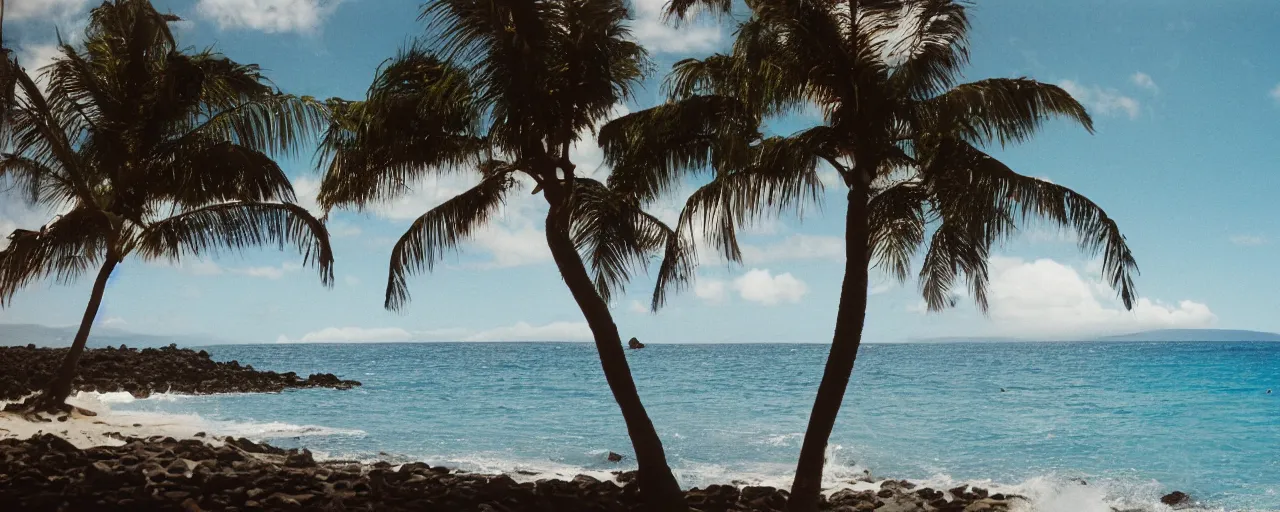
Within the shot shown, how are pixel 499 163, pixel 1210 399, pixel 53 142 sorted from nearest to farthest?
pixel 499 163
pixel 53 142
pixel 1210 399

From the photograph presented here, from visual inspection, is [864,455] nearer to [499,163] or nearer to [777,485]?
[777,485]

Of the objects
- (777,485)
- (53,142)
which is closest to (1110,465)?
(777,485)

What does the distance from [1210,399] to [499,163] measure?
37817 millimetres

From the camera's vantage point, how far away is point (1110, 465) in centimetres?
1978

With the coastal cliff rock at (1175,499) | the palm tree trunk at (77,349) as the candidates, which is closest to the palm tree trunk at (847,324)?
the coastal cliff rock at (1175,499)

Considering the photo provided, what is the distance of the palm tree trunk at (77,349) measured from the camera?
51.0 feet

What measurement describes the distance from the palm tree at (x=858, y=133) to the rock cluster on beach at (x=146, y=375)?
19.6 meters

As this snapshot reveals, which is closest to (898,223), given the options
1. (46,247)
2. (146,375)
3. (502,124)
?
(502,124)

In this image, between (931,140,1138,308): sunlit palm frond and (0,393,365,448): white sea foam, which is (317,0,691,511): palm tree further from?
(0,393,365,448): white sea foam

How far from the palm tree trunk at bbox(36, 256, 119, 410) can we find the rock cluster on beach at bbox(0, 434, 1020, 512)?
15.8 feet

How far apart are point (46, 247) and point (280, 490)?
7983 mm

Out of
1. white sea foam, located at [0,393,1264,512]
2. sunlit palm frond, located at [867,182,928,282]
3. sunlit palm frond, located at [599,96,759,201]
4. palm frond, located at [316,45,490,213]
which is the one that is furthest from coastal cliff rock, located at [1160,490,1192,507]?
palm frond, located at [316,45,490,213]

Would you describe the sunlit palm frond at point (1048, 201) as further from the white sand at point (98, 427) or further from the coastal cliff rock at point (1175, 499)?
the white sand at point (98, 427)

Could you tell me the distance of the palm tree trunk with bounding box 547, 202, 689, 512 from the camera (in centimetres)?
921
